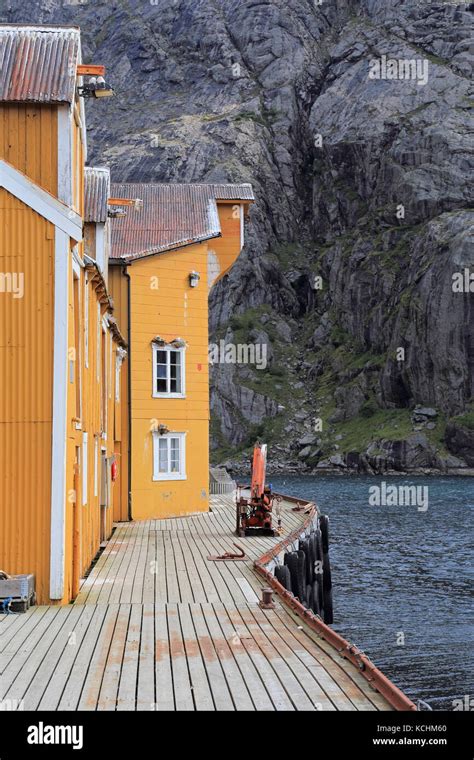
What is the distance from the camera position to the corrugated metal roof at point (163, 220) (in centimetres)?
3419

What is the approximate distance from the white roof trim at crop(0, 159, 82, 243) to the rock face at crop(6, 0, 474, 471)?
12822 centimetres

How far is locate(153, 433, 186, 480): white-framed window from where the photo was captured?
3375cm

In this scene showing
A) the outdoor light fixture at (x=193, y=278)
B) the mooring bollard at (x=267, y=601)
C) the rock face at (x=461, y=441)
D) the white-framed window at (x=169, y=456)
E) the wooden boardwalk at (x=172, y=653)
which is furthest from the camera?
the rock face at (x=461, y=441)

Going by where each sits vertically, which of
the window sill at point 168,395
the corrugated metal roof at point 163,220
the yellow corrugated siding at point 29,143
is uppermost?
the corrugated metal roof at point 163,220

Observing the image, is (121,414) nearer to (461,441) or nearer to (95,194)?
(95,194)

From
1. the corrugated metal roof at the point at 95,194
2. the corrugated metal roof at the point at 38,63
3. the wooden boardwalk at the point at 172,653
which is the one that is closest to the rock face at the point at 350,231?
the corrugated metal roof at the point at 95,194

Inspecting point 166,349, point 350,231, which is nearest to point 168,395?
point 166,349

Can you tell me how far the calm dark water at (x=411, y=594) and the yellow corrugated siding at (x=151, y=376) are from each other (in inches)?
249

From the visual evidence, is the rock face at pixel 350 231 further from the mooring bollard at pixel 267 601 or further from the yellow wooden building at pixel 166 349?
the mooring bollard at pixel 267 601

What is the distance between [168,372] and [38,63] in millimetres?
18170

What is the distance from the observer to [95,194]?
26.3 meters

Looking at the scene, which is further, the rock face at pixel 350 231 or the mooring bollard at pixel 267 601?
the rock face at pixel 350 231
